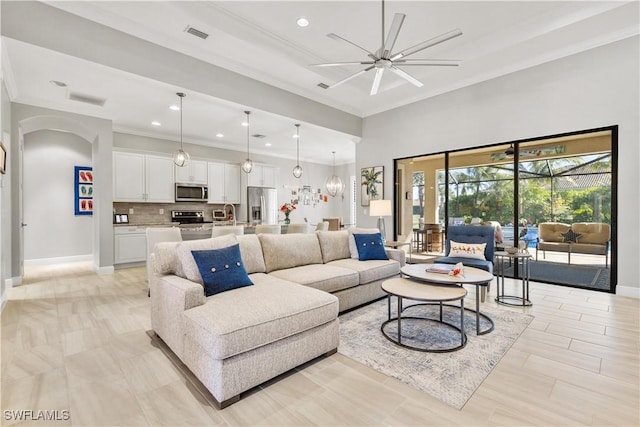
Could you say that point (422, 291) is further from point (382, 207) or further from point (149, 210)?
point (149, 210)

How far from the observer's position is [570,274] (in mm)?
4680

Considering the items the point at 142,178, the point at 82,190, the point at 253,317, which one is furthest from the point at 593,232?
the point at 82,190

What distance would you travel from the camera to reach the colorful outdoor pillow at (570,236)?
450 centimetres

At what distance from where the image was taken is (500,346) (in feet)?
8.26

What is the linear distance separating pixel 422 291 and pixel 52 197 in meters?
8.08

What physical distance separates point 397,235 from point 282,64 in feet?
13.0

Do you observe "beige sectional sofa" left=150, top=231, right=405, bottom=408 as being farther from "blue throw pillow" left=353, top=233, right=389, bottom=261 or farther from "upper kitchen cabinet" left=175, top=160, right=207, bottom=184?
"upper kitchen cabinet" left=175, top=160, right=207, bottom=184

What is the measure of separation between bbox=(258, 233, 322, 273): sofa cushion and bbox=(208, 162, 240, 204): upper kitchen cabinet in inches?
186

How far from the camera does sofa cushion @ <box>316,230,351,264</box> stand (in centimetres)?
401

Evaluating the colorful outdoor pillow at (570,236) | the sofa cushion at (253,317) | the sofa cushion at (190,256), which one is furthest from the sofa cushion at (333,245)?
the colorful outdoor pillow at (570,236)

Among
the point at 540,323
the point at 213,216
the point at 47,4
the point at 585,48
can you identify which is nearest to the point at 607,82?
the point at 585,48

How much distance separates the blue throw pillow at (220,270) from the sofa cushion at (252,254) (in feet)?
1.46

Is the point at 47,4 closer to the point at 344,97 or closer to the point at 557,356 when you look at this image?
the point at 344,97

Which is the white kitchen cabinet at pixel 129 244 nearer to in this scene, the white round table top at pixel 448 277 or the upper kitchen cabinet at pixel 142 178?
the upper kitchen cabinet at pixel 142 178
